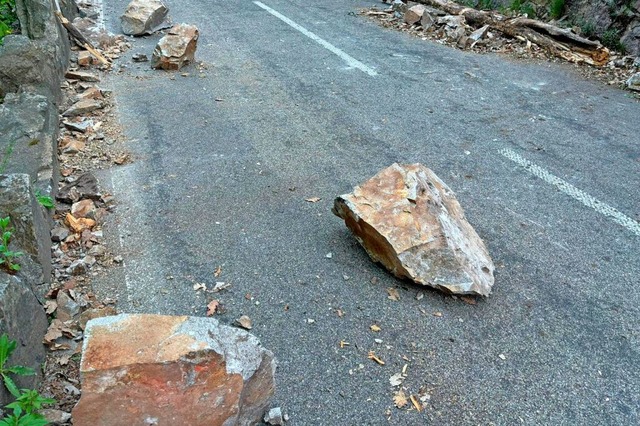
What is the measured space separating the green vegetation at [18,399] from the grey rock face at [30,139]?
179cm

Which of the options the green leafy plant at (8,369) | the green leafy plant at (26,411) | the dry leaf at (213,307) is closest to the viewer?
the green leafy plant at (26,411)

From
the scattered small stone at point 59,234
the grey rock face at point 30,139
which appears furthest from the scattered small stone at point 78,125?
the scattered small stone at point 59,234

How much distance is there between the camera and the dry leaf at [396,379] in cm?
266

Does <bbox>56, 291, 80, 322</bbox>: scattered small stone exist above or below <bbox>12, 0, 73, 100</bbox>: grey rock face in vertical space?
below

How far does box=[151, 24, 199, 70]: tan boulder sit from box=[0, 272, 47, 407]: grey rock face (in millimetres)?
4649

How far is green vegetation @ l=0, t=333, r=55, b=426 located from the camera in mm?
2012

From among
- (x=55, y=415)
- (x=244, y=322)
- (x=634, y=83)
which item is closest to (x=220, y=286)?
(x=244, y=322)

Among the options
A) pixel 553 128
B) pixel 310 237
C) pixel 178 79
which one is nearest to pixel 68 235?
pixel 310 237

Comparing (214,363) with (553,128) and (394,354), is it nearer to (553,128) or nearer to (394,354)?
(394,354)

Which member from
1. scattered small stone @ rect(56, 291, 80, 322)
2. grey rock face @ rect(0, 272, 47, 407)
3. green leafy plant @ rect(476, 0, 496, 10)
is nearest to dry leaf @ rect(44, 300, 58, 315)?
scattered small stone @ rect(56, 291, 80, 322)

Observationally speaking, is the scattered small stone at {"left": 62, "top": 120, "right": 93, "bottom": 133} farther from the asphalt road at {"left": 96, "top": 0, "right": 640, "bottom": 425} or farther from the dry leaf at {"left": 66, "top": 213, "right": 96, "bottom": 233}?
the dry leaf at {"left": 66, "top": 213, "right": 96, "bottom": 233}

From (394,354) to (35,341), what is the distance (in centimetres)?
172

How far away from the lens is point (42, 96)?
4684 millimetres

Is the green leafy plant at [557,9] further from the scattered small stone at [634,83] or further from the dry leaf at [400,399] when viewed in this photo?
the dry leaf at [400,399]
